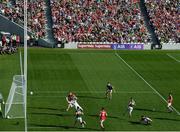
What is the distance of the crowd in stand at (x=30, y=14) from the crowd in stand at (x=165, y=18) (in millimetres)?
15669

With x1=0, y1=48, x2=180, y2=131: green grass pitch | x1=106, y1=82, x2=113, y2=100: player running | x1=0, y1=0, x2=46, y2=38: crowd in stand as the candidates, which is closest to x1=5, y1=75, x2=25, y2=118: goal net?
x1=0, y1=48, x2=180, y2=131: green grass pitch

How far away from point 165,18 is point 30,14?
752 inches

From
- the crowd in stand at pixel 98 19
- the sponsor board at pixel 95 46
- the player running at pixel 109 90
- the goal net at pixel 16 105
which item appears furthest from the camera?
the crowd in stand at pixel 98 19

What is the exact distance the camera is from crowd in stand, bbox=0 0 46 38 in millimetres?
72000

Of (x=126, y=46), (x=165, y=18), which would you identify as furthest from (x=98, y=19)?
(x=165, y=18)

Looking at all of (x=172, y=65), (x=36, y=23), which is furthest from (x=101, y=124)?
(x=36, y=23)

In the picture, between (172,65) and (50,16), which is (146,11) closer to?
(50,16)

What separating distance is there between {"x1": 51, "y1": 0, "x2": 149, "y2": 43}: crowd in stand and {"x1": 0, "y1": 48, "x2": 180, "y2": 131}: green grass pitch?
448cm

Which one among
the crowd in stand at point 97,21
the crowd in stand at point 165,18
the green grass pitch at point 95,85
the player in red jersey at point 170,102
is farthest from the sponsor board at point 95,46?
the player in red jersey at point 170,102

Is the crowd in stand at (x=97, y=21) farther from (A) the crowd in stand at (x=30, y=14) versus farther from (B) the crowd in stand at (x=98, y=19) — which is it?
(A) the crowd in stand at (x=30, y=14)

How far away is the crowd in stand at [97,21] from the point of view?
237 feet

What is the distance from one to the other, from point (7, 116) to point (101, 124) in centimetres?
697

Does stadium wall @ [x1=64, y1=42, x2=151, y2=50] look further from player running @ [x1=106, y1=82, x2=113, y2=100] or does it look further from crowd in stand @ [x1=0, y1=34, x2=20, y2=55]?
player running @ [x1=106, y1=82, x2=113, y2=100]

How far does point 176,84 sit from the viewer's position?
168 ft
